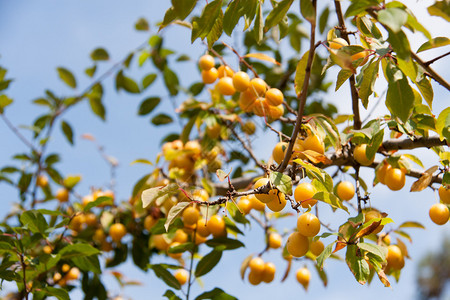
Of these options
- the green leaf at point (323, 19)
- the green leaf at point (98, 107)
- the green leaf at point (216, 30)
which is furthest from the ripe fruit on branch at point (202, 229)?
the green leaf at point (98, 107)

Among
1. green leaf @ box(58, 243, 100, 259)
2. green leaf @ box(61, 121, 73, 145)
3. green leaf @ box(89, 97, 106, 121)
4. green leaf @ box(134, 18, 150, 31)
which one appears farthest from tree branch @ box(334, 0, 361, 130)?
green leaf @ box(61, 121, 73, 145)

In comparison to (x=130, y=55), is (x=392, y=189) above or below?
below

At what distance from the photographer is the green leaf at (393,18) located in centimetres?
60

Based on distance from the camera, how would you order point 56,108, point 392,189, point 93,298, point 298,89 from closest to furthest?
point 298,89 < point 392,189 < point 93,298 < point 56,108

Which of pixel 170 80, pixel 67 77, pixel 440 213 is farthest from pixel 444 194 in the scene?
pixel 67 77

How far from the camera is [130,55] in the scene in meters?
2.09

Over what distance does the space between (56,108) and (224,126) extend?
0.99 metres

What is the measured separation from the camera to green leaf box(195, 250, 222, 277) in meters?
1.31

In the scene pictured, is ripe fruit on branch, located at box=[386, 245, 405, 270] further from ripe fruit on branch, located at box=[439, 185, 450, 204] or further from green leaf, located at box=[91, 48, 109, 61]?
green leaf, located at box=[91, 48, 109, 61]

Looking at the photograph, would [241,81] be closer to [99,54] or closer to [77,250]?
[77,250]

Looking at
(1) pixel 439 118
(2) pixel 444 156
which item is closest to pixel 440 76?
(1) pixel 439 118

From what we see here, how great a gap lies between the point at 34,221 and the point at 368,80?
3.37ft

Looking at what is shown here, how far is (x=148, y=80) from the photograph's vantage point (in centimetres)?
214

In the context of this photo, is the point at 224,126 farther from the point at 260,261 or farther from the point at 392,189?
the point at 392,189
